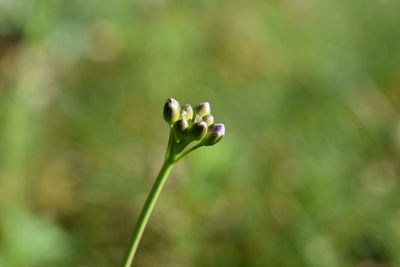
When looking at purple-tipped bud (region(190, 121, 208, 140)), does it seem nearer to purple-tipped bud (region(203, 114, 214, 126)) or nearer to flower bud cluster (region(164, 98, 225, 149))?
flower bud cluster (region(164, 98, 225, 149))

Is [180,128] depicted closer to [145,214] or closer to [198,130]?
[198,130]

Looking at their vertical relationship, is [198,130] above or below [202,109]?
below

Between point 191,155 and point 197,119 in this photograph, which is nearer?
point 197,119

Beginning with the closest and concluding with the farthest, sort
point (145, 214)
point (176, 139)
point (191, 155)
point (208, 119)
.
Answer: point (145, 214) → point (176, 139) → point (208, 119) → point (191, 155)

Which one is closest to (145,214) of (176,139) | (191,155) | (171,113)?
(176,139)

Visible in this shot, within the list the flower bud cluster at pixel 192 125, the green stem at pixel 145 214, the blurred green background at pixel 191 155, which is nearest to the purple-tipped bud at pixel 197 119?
the flower bud cluster at pixel 192 125

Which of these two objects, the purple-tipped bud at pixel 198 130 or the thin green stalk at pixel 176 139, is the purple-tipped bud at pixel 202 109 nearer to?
the thin green stalk at pixel 176 139
